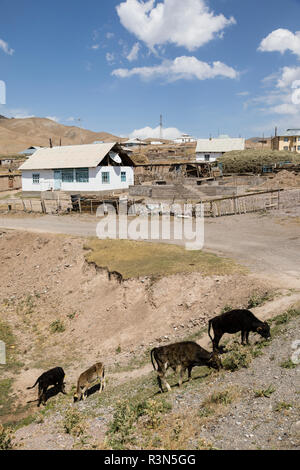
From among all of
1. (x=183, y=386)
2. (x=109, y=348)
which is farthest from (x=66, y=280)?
(x=183, y=386)

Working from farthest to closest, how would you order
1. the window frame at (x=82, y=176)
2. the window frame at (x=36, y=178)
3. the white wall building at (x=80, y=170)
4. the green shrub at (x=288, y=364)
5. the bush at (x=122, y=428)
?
the window frame at (x=36, y=178) < the window frame at (x=82, y=176) < the white wall building at (x=80, y=170) < the green shrub at (x=288, y=364) < the bush at (x=122, y=428)

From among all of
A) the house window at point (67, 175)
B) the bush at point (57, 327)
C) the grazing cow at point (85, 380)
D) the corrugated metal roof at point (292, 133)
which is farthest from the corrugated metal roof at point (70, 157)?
the corrugated metal roof at point (292, 133)

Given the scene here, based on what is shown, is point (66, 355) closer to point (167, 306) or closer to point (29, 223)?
point (167, 306)

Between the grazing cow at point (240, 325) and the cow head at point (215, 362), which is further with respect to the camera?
the grazing cow at point (240, 325)

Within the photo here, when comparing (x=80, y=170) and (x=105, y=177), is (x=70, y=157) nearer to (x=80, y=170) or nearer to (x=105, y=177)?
(x=80, y=170)

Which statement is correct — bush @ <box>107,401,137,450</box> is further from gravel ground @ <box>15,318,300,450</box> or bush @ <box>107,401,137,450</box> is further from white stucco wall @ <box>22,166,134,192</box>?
white stucco wall @ <box>22,166,134,192</box>

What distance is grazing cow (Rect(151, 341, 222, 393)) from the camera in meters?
8.77

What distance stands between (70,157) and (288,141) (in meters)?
68.7

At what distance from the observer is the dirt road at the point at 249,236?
1673 cm

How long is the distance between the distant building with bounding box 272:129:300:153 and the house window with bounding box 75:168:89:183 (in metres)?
65.7

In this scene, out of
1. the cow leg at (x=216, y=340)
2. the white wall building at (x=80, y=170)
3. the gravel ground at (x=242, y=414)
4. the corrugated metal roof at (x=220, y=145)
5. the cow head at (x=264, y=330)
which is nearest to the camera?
the gravel ground at (x=242, y=414)

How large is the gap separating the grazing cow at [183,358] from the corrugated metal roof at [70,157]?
35.6 metres

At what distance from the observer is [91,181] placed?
43250 mm

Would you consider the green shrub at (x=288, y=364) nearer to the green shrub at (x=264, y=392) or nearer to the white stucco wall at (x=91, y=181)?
Result: the green shrub at (x=264, y=392)
